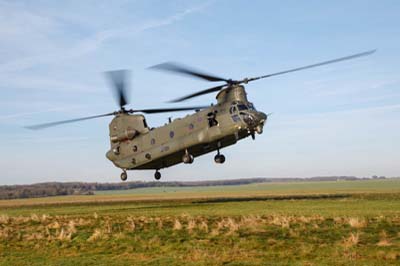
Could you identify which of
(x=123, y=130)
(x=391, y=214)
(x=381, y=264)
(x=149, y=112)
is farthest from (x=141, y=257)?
(x=123, y=130)

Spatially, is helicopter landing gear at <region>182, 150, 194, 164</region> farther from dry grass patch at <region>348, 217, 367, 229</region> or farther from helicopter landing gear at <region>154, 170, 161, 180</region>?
dry grass patch at <region>348, 217, 367, 229</region>

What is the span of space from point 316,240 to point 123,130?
2748cm

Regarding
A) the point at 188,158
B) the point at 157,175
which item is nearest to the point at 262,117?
the point at 188,158

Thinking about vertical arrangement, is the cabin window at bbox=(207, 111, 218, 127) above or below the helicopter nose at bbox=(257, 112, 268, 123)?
above

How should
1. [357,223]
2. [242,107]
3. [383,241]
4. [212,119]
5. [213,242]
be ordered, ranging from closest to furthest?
[383,241]
[213,242]
[357,223]
[242,107]
[212,119]

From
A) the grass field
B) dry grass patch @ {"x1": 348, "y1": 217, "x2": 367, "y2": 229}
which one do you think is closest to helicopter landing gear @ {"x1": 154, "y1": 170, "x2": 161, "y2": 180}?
the grass field

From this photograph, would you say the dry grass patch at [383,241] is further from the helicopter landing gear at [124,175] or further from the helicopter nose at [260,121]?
the helicopter landing gear at [124,175]

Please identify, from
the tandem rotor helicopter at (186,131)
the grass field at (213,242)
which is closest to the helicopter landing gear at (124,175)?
the tandem rotor helicopter at (186,131)

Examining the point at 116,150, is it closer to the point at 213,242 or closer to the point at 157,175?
the point at 157,175

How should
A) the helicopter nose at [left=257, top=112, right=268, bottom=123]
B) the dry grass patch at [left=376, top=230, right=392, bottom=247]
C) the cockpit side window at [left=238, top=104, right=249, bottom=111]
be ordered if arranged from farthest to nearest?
the cockpit side window at [left=238, top=104, right=249, bottom=111] → the helicopter nose at [left=257, top=112, right=268, bottom=123] → the dry grass patch at [left=376, top=230, right=392, bottom=247]

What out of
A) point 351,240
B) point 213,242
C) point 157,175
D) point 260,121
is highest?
point 260,121

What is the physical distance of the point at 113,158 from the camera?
46.8 metres

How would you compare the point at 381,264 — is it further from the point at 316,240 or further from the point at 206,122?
the point at 206,122

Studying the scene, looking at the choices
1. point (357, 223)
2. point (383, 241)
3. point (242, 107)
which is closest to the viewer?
Result: point (383, 241)
